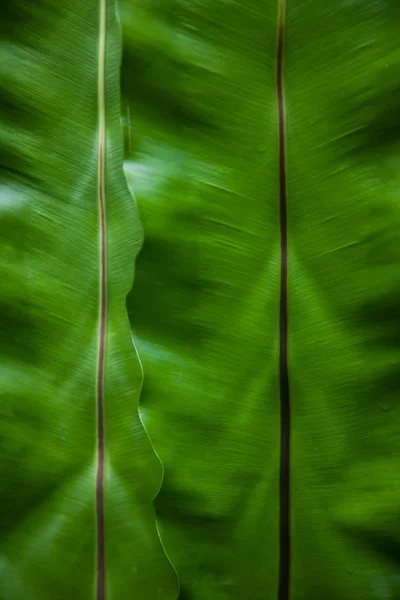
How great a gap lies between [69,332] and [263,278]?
173mm

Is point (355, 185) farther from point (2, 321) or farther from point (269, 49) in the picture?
point (2, 321)

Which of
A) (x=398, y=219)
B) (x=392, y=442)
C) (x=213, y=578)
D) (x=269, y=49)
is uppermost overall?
(x=269, y=49)

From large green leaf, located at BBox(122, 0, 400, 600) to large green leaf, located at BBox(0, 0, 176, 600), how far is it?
88mm

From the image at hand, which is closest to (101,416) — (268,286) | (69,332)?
(69,332)

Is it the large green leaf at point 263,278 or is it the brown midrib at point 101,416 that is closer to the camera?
the large green leaf at point 263,278

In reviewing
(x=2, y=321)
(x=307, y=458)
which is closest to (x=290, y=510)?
(x=307, y=458)

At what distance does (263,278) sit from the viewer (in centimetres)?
41

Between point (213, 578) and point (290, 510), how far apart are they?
0.24 ft

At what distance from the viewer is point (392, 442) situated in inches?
15.2

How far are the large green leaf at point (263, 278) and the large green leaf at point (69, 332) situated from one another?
0.29ft

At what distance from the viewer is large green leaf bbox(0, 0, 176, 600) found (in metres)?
0.46

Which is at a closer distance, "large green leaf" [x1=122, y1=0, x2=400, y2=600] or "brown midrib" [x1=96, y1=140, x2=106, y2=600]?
"large green leaf" [x1=122, y1=0, x2=400, y2=600]

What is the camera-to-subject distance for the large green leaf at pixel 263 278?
383 millimetres

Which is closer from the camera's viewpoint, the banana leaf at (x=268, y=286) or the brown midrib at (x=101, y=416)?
the banana leaf at (x=268, y=286)
